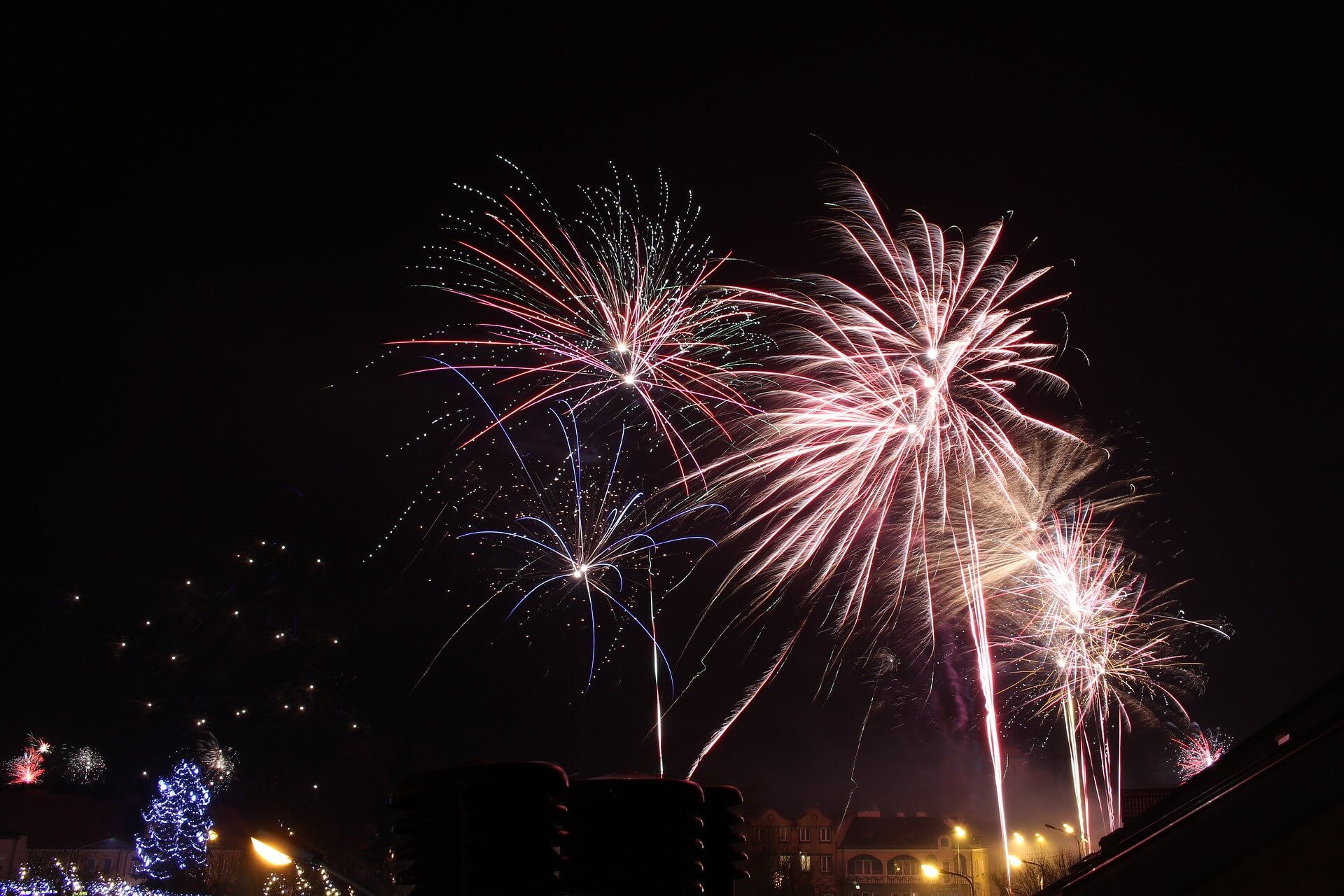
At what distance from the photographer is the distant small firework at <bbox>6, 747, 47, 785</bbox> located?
46.4 meters

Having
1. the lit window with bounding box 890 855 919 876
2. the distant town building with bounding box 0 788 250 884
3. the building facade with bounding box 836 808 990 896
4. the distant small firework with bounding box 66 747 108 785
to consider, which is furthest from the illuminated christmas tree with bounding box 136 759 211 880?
the lit window with bounding box 890 855 919 876

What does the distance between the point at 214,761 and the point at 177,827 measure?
183 inches

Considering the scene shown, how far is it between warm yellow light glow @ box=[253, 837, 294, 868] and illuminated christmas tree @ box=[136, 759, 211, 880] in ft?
112

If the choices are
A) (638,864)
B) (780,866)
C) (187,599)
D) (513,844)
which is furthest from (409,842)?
(780,866)

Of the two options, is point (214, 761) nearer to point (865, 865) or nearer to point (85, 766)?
point (85, 766)

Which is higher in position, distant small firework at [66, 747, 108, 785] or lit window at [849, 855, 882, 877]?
distant small firework at [66, 747, 108, 785]

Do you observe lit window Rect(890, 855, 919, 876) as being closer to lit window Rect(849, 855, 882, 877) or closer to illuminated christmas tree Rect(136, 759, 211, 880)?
lit window Rect(849, 855, 882, 877)

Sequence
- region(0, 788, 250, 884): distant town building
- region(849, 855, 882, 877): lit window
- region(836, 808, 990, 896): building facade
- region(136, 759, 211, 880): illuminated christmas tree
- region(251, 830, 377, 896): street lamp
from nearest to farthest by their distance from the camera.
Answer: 1. region(251, 830, 377, 896): street lamp
2. region(136, 759, 211, 880): illuminated christmas tree
3. region(0, 788, 250, 884): distant town building
4. region(836, 808, 990, 896): building facade
5. region(849, 855, 882, 877): lit window

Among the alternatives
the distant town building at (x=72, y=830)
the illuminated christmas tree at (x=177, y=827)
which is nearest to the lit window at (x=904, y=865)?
the distant town building at (x=72, y=830)

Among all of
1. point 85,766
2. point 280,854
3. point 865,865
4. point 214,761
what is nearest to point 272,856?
point 280,854

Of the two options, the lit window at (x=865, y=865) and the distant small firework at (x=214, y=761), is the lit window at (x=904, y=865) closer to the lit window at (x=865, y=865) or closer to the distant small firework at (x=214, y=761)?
the lit window at (x=865, y=865)

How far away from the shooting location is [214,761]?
38438 millimetres

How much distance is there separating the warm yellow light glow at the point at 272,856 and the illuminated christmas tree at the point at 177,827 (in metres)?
34.0

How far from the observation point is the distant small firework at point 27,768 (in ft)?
152
